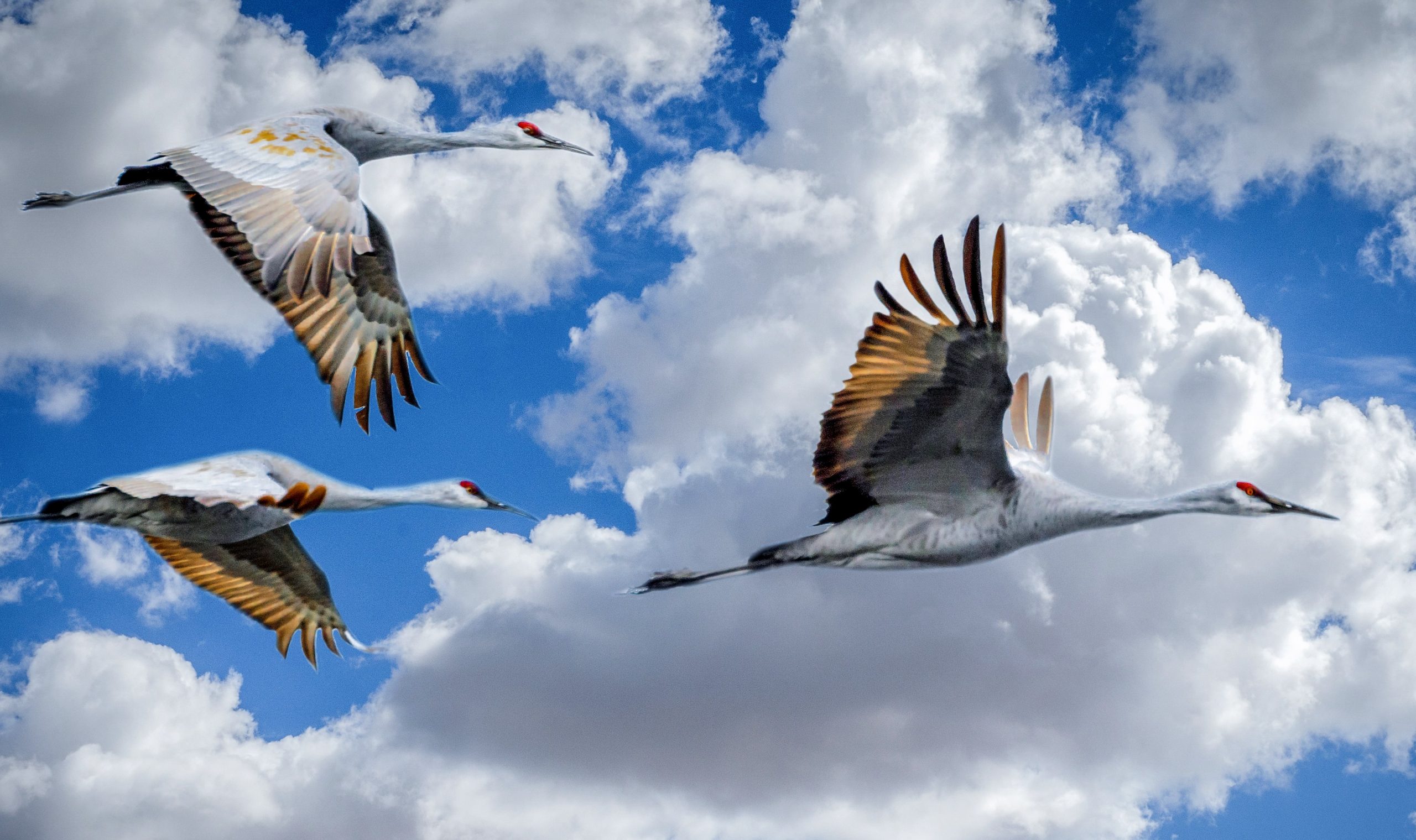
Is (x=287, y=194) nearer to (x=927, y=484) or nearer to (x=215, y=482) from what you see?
(x=215, y=482)

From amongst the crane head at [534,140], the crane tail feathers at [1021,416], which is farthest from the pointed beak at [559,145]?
the crane tail feathers at [1021,416]

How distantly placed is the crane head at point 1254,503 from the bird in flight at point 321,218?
6.48m

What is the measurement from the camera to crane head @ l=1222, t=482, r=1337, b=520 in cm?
1003

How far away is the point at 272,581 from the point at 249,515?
2.77 metres

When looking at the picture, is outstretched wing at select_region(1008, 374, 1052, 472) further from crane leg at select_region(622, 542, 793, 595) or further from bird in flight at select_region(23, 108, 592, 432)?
bird in flight at select_region(23, 108, 592, 432)

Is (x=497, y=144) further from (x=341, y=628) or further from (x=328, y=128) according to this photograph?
(x=341, y=628)

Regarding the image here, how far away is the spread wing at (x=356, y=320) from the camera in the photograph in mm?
11938

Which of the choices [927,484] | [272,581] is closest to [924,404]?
[927,484]

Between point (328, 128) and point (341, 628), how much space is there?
15.9ft

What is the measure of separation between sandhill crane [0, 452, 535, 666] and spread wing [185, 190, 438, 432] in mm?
1178

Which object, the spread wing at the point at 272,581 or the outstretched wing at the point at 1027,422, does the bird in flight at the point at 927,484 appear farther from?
the spread wing at the point at 272,581

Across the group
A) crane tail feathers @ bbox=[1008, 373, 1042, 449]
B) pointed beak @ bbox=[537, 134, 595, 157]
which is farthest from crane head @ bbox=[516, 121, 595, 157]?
crane tail feathers @ bbox=[1008, 373, 1042, 449]

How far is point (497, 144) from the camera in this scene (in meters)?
13.7

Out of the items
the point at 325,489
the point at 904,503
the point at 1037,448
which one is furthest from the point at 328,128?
the point at 1037,448
